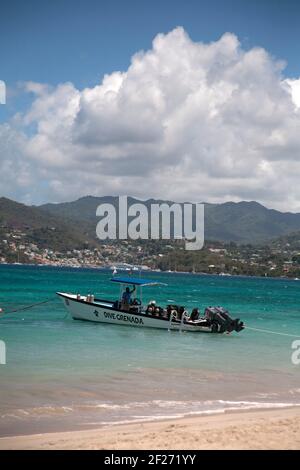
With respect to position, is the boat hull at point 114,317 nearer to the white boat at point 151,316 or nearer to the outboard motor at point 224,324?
the white boat at point 151,316

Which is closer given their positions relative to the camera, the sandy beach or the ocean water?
the sandy beach

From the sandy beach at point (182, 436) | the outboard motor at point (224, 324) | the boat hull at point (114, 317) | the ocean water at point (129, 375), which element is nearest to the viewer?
the sandy beach at point (182, 436)

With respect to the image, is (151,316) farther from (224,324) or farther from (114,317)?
(224,324)

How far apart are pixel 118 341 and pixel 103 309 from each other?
640 cm

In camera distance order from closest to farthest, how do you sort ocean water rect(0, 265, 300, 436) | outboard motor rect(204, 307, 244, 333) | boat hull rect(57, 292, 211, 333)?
1. ocean water rect(0, 265, 300, 436)
2. outboard motor rect(204, 307, 244, 333)
3. boat hull rect(57, 292, 211, 333)

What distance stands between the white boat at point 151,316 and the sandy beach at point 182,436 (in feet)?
58.6

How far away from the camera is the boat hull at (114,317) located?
1169 inches

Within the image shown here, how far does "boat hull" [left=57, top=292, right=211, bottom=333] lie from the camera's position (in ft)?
97.4

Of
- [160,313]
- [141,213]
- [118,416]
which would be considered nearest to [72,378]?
[118,416]

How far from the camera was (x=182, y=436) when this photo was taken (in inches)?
393

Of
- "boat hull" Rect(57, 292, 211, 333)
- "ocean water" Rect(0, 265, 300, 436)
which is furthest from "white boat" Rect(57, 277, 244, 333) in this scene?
"ocean water" Rect(0, 265, 300, 436)

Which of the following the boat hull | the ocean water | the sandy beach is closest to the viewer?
the sandy beach

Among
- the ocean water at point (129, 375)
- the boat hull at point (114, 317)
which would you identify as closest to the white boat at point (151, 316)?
the boat hull at point (114, 317)

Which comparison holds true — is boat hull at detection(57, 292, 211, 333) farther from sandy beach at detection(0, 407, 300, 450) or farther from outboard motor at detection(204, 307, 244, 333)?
sandy beach at detection(0, 407, 300, 450)
